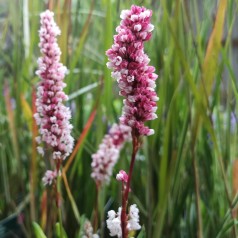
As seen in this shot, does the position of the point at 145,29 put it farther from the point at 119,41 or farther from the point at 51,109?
the point at 51,109

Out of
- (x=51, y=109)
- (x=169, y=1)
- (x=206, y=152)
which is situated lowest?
(x=206, y=152)

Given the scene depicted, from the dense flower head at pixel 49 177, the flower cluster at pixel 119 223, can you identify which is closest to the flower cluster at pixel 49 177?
the dense flower head at pixel 49 177

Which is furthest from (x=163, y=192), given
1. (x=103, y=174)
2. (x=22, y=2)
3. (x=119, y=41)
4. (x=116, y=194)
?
(x=22, y=2)

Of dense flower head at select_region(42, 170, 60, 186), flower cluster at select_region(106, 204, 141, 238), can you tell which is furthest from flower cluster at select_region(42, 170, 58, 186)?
flower cluster at select_region(106, 204, 141, 238)

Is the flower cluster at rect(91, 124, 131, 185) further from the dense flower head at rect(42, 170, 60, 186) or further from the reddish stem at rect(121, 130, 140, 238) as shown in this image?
the reddish stem at rect(121, 130, 140, 238)

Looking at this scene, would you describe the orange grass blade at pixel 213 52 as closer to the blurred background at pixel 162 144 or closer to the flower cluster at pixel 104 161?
the blurred background at pixel 162 144

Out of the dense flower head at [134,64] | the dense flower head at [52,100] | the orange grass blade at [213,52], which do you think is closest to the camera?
the dense flower head at [134,64]
